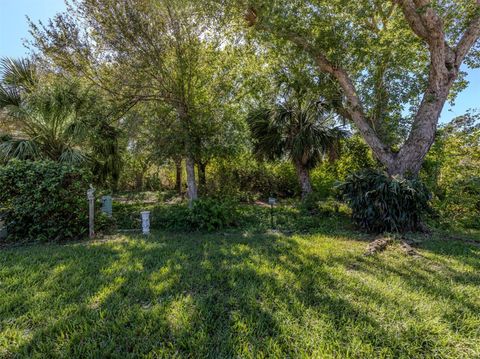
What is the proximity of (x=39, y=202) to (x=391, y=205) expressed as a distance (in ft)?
22.3

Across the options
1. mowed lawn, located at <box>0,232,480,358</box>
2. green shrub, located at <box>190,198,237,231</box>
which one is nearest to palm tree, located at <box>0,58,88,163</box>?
mowed lawn, located at <box>0,232,480,358</box>

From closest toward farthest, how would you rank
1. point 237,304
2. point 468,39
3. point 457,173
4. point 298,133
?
point 237,304 < point 468,39 < point 457,173 < point 298,133

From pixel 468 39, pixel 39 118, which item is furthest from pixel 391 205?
pixel 39 118

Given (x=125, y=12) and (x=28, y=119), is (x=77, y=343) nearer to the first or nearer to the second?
(x=28, y=119)

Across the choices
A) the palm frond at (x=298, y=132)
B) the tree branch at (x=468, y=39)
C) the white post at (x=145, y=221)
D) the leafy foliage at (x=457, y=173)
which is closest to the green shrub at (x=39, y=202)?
the white post at (x=145, y=221)

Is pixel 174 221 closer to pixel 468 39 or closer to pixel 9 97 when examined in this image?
pixel 9 97

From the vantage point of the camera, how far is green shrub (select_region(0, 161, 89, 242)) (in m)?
4.36

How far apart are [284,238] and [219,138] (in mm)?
3090

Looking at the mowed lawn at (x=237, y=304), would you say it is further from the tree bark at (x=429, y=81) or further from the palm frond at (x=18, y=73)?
the palm frond at (x=18, y=73)

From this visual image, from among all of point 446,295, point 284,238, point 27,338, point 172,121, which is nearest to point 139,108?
point 172,121

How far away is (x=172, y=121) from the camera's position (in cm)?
662

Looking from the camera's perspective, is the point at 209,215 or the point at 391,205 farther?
the point at 209,215

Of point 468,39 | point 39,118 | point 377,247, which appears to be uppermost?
point 468,39

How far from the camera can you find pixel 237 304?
2.19 metres
